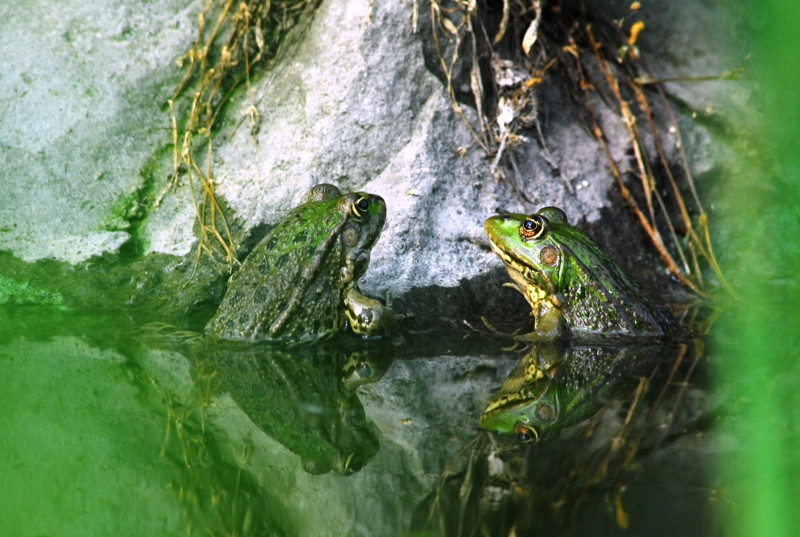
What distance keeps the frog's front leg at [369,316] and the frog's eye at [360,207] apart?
500mm

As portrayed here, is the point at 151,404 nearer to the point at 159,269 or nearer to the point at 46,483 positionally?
the point at 46,483

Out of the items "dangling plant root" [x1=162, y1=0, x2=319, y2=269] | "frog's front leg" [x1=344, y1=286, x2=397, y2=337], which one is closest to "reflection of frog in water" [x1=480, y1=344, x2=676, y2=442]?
"frog's front leg" [x1=344, y1=286, x2=397, y2=337]

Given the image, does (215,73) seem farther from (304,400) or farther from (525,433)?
(525,433)

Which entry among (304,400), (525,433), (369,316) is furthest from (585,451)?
(369,316)

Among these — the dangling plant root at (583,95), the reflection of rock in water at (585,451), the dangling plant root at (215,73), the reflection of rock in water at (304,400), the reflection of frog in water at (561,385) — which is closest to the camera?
the reflection of rock in water at (585,451)

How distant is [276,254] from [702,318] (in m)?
2.73

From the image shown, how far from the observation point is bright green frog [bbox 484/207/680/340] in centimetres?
420

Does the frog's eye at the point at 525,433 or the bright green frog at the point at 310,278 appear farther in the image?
the bright green frog at the point at 310,278

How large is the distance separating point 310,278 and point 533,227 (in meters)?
1.37

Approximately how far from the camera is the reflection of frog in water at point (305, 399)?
8.76 ft

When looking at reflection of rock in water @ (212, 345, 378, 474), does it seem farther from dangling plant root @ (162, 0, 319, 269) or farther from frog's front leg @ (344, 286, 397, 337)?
dangling plant root @ (162, 0, 319, 269)

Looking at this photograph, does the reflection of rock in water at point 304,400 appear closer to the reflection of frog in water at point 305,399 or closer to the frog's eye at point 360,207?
the reflection of frog in water at point 305,399

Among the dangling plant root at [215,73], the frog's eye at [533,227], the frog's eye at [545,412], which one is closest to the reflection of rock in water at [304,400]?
the frog's eye at [545,412]

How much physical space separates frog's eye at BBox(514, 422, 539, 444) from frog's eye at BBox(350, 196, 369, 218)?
68.8 inches
